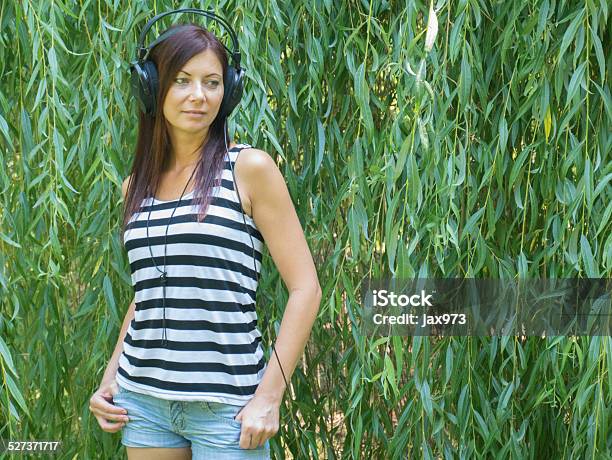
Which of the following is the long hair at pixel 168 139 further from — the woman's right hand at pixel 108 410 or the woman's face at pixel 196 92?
the woman's right hand at pixel 108 410

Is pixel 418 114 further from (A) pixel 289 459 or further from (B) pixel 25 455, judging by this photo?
(B) pixel 25 455

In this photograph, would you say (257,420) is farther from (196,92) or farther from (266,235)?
(196,92)

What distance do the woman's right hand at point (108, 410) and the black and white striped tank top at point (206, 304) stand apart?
4.0 inches

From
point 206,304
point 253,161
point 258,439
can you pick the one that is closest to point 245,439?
point 258,439

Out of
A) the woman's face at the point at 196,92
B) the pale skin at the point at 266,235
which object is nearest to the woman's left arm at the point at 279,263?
the pale skin at the point at 266,235

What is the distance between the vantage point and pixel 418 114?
1.86 meters

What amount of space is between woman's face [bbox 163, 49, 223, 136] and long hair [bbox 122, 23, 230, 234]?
0.04 ft

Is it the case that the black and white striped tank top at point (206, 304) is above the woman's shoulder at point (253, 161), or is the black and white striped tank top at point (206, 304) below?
below

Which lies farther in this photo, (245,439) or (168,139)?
(168,139)

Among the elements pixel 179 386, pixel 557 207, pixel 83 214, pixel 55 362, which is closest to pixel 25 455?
pixel 55 362

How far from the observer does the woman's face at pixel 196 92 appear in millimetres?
1528

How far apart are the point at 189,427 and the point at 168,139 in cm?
51

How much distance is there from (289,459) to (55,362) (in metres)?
0.64

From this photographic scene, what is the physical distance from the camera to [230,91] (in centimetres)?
159
